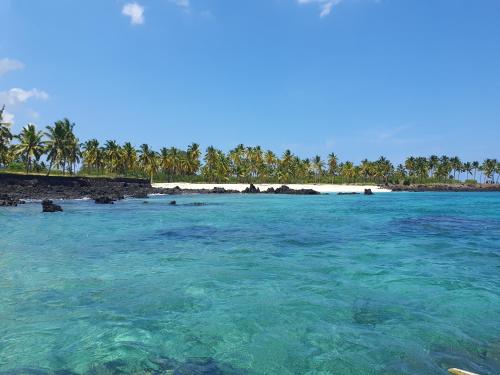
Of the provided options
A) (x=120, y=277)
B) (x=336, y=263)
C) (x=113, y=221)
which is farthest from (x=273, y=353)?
(x=113, y=221)

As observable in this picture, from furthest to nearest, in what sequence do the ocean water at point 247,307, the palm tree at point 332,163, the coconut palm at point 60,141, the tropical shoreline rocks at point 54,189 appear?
the palm tree at point 332,163 < the coconut palm at point 60,141 < the tropical shoreline rocks at point 54,189 < the ocean water at point 247,307

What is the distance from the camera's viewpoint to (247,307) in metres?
9.74

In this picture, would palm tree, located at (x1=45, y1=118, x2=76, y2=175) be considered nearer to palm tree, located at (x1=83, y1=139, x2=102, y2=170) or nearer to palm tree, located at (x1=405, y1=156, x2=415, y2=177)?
palm tree, located at (x1=83, y1=139, x2=102, y2=170)

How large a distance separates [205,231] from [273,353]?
1792 centimetres

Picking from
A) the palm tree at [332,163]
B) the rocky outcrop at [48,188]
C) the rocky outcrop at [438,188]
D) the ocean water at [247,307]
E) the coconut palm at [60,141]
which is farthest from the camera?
the palm tree at [332,163]

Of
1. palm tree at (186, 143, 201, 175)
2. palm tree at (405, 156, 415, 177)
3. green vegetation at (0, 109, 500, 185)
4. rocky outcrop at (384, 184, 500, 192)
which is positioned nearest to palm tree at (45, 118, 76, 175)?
green vegetation at (0, 109, 500, 185)

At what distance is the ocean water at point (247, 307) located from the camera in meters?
6.79

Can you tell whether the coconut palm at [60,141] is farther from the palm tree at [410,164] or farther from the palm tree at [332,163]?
the palm tree at [410,164]

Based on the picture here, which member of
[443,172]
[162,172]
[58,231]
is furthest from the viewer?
[443,172]

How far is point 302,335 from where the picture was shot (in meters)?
7.95

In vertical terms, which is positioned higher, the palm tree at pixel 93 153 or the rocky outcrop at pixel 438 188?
the palm tree at pixel 93 153

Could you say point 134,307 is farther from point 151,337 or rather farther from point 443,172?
point 443,172

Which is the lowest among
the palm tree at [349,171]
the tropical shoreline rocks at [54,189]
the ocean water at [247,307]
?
the ocean water at [247,307]

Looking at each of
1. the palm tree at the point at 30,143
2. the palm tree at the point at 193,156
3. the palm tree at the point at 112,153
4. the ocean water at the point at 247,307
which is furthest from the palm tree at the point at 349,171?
the ocean water at the point at 247,307
